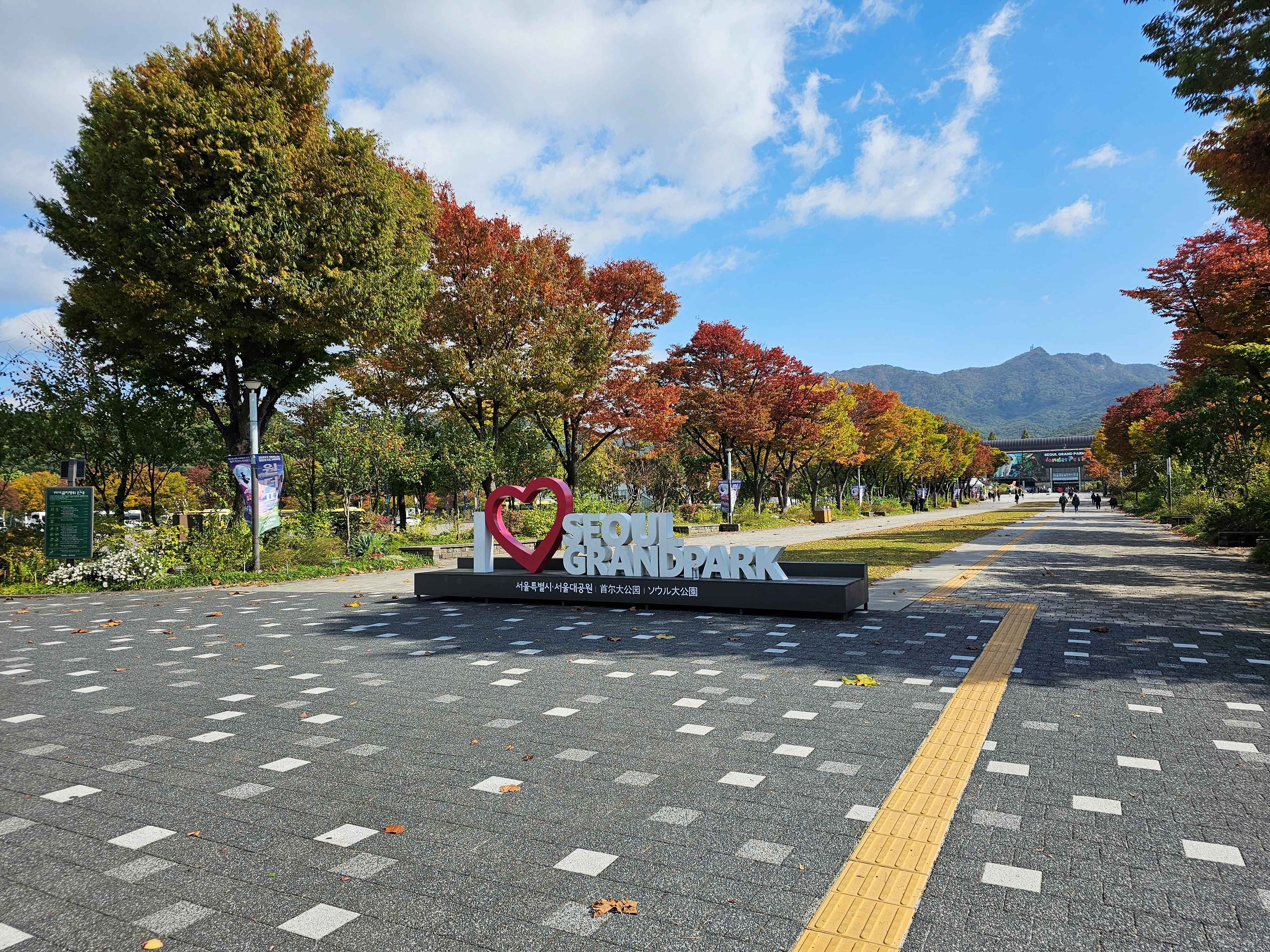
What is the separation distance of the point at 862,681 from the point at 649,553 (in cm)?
480

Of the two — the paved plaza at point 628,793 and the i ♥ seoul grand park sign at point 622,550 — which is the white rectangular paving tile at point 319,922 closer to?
the paved plaza at point 628,793

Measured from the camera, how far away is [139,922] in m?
2.67

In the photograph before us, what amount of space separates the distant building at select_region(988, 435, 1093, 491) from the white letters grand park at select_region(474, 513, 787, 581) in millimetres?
147370

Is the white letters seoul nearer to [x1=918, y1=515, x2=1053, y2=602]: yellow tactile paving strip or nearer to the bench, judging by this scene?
[x1=918, y1=515, x2=1053, y2=602]: yellow tactile paving strip

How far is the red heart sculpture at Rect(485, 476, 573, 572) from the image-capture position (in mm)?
10852

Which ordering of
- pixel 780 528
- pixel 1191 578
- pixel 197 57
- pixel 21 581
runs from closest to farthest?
pixel 1191 578 → pixel 21 581 → pixel 197 57 → pixel 780 528

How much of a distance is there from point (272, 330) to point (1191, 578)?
18078 millimetres

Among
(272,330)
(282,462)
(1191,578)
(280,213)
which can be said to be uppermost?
(280,213)

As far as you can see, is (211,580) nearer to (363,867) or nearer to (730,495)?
(363,867)

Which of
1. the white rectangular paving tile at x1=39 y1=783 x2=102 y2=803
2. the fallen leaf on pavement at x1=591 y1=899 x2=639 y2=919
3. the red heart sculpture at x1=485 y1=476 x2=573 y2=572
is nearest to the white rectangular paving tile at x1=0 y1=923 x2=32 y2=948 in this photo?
the white rectangular paving tile at x1=39 y1=783 x2=102 y2=803

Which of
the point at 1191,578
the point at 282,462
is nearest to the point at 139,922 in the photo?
the point at 282,462

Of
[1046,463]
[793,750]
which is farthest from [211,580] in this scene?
[1046,463]

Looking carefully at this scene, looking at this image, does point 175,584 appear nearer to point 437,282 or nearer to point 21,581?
point 21,581

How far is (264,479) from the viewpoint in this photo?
14.8 metres
